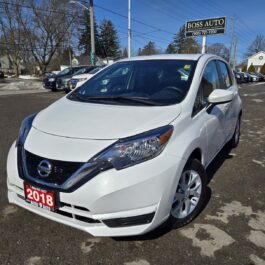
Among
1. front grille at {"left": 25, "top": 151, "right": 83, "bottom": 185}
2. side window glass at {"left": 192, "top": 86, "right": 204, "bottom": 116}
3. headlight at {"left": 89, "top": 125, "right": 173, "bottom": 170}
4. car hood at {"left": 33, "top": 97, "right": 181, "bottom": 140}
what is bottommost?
front grille at {"left": 25, "top": 151, "right": 83, "bottom": 185}

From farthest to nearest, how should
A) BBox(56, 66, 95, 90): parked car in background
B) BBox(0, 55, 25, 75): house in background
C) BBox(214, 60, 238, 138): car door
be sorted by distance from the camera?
BBox(0, 55, 25, 75): house in background < BBox(56, 66, 95, 90): parked car in background < BBox(214, 60, 238, 138): car door

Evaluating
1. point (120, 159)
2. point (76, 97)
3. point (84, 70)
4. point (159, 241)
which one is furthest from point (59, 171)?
point (84, 70)

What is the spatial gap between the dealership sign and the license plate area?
80.1ft

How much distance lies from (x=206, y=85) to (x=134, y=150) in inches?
60.8

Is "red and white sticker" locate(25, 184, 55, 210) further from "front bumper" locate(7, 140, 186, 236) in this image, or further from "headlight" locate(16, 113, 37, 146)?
"headlight" locate(16, 113, 37, 146)

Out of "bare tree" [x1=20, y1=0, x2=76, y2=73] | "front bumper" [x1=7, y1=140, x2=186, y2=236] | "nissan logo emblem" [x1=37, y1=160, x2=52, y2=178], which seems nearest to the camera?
"front bumper" [x1=7, y1=140, x2=186, y2=236]

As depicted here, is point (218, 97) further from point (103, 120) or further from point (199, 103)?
point (103, 120)

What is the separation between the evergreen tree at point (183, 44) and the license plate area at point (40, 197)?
74.5 meters

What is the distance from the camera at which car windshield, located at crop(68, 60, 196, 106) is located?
2.89 meters

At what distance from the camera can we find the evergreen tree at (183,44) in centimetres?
7325

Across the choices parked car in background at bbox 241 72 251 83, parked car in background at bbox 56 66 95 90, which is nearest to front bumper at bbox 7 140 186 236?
parked car in background at bbox 56 66 95 90

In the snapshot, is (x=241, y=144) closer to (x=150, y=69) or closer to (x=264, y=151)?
(x=264, y=151)

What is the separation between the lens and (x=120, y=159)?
2.09 metres

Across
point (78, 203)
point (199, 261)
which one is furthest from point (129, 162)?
point (199, 261)
